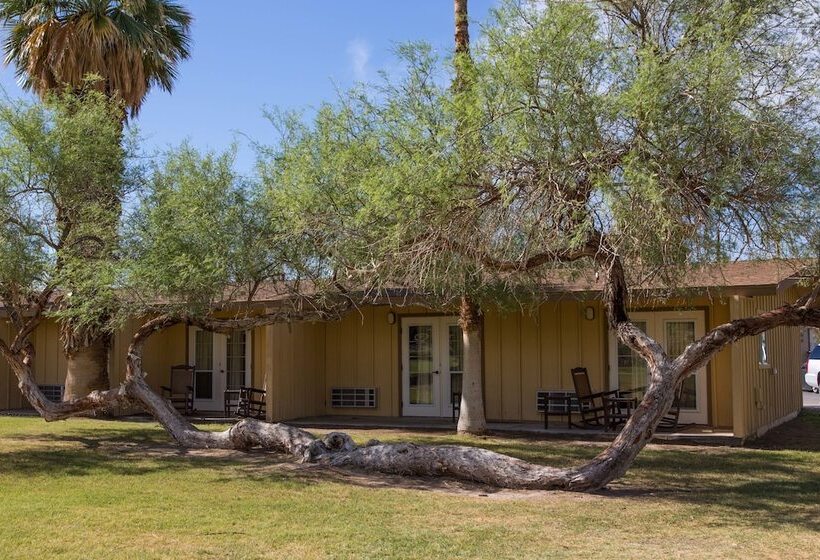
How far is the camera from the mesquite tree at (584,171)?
8023 mm

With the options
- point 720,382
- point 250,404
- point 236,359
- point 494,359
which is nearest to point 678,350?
point 720,382

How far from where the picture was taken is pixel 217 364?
18.5 m

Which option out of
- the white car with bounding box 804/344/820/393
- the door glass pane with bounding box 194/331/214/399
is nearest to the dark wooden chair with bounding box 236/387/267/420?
the door glass pane with bounding box 194/331/214/399

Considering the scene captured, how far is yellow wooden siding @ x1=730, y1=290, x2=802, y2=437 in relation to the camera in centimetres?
1291

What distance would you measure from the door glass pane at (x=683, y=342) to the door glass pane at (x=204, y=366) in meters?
9.90

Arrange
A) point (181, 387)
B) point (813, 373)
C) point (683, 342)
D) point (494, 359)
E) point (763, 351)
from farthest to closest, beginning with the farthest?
1. point (813, 373)
2. point (181, 387)
3. point (494, 359)
4. point (763, 351)
5. point (683, 342)

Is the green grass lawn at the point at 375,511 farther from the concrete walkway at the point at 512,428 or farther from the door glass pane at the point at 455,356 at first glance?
the door glass pane at the point at 455,356

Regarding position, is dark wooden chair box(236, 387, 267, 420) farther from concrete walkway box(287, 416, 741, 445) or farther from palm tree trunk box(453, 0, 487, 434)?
palm tree trunk box(453, 0, 487, 434)

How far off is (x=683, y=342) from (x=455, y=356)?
14.5 ft

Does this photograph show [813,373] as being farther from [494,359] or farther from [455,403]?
[455,403]

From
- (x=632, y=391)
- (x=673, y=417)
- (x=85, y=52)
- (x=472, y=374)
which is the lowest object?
(x=673, y=417)

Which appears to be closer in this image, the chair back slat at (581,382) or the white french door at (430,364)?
the chair back slat at (581,382)

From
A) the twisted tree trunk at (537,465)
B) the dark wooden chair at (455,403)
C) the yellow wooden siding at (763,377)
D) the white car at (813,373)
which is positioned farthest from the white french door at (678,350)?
the white car at (813,373)

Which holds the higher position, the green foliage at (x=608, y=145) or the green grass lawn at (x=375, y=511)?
the green foliage at (x=608, y=145)
